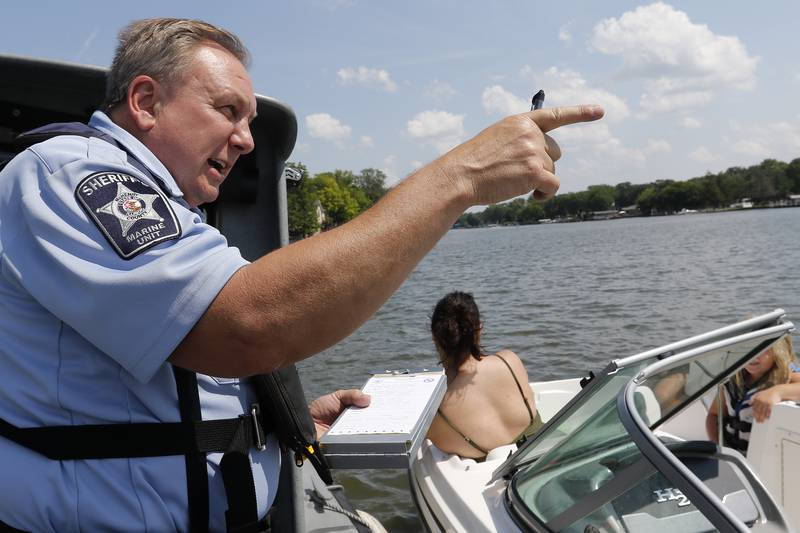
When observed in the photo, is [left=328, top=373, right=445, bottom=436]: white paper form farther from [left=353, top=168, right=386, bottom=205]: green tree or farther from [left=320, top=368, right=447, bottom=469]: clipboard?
[left=353, top=168, right=386, bottom=205]: green tree

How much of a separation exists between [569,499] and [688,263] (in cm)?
3273

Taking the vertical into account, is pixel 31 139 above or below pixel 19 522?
above

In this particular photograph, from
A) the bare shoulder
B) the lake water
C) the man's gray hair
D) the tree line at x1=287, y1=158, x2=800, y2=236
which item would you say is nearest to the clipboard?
the man's gray hair

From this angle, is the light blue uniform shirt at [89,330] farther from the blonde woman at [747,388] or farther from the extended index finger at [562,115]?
the blonde woman at [747,388]

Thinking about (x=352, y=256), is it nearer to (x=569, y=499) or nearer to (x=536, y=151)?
(x=536, y=151)

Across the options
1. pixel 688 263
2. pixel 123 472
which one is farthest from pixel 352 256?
pixel 688 263

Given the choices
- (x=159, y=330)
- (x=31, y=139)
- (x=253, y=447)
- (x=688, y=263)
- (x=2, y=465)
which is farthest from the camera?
(x=688, y=263)

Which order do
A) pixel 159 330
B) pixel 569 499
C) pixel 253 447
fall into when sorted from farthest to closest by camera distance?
1. pixel 569 499
2. pixel 253 447
3. pixel 159 330

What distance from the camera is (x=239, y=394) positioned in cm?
161

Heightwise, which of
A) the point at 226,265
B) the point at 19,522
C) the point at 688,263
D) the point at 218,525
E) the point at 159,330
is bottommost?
the point at 688,263

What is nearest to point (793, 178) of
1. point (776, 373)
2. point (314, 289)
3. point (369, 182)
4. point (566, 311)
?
point (369, 182)

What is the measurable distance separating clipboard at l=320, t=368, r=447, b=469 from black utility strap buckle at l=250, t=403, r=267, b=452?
0.51 metres

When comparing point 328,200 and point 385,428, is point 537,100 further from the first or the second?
point 328,200

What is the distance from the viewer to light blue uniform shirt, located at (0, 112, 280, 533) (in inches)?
43.1
